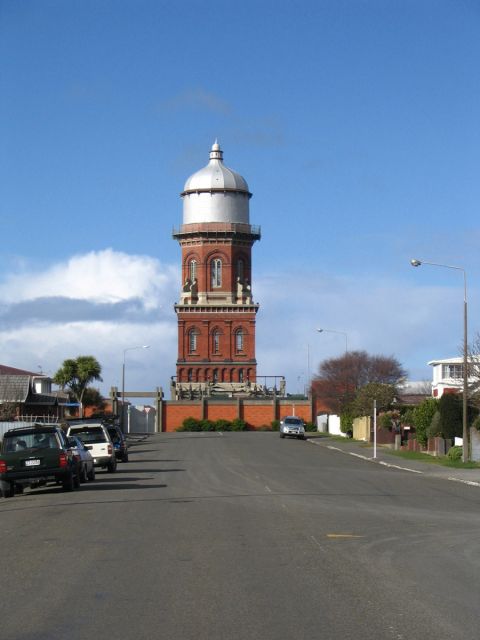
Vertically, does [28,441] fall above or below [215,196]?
below

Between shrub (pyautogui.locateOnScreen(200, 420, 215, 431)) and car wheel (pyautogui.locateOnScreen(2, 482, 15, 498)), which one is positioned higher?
shrub (pyautogui.locateOnScreen(200, 420, 215, 431))

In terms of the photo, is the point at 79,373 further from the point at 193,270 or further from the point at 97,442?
the point at 97,442

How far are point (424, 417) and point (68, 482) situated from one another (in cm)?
2704

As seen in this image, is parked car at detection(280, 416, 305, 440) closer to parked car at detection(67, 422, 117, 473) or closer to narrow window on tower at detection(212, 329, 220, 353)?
narrow window on tower at detection(212, 329, 220, 353)

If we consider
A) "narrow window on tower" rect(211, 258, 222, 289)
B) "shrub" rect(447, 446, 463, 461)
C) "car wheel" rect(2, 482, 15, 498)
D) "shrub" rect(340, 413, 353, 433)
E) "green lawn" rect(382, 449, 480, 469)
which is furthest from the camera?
"narrow window on tower" rect(211, 258, 222, 289)

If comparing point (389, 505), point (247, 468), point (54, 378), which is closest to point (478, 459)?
point (247, 468)

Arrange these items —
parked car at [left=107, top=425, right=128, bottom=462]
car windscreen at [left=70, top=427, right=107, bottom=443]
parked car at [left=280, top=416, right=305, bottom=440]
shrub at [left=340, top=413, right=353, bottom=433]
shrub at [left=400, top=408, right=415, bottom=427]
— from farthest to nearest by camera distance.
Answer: shrub at [left=340, top=413, right=353, bottom=433], parked car at [left=280, top=416, right=305, bottom=440], shrub at [left=400, top=408, right=415, bottom=427], parked car at [left=107, top=425, right=128, bottom=462], car windscreen at [left=70, top=427, right=107, bottom=443]

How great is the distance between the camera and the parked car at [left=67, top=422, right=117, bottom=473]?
3578 centimetres

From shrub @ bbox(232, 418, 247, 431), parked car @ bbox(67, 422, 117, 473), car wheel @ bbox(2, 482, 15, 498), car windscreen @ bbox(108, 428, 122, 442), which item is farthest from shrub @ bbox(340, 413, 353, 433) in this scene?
car wheel @ bbox(2, 482, 15, 498)

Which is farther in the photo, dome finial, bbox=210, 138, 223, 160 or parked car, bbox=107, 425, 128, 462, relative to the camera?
dome finial, bbox=210, 138, 223, 160

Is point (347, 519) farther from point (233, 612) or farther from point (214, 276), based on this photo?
point (214, 276)

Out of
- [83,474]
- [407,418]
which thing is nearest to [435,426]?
[407,418]

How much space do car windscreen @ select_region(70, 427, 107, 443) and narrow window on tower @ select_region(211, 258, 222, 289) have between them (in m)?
77.5

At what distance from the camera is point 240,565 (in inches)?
530
